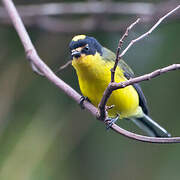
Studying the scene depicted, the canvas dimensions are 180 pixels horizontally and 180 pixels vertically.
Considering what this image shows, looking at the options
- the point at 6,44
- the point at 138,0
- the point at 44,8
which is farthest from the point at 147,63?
the point at 6,44

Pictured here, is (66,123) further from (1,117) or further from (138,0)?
(138,0)

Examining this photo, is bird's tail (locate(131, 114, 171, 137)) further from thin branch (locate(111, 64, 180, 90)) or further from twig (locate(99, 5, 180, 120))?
thin branch (locate(111, 64, 180, 90))

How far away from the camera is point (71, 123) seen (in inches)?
167

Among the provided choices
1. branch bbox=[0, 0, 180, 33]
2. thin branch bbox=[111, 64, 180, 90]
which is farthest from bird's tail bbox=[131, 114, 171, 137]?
thin branch bbox=[111, 64, 180, 90]

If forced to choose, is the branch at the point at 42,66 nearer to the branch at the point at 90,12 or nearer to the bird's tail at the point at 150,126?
the bird's tail at the point at 150,126

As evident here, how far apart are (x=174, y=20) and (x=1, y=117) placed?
2132mm

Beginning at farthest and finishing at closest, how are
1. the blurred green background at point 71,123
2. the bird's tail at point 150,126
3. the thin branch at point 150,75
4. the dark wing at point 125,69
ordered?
1. the blurred green background at point 71,123
2. the bird's tail at point 150,126
3. the dark wing at point 125,69
4. the thin branch at point 150,75

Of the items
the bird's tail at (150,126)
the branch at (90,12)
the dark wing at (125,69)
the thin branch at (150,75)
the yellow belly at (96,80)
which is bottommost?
the thin branch at (150,75)

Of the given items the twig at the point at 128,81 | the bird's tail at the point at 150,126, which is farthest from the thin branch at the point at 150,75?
the bird's tail at the point at 150,126

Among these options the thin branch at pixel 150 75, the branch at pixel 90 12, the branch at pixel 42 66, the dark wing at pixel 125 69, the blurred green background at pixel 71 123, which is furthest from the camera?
the branch at pixel 90 12

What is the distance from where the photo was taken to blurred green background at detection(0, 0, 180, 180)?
376cm

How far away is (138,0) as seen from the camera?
196 inches

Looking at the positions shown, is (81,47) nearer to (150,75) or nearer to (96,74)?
(96,74)

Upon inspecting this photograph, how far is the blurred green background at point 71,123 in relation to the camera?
12.3ft
